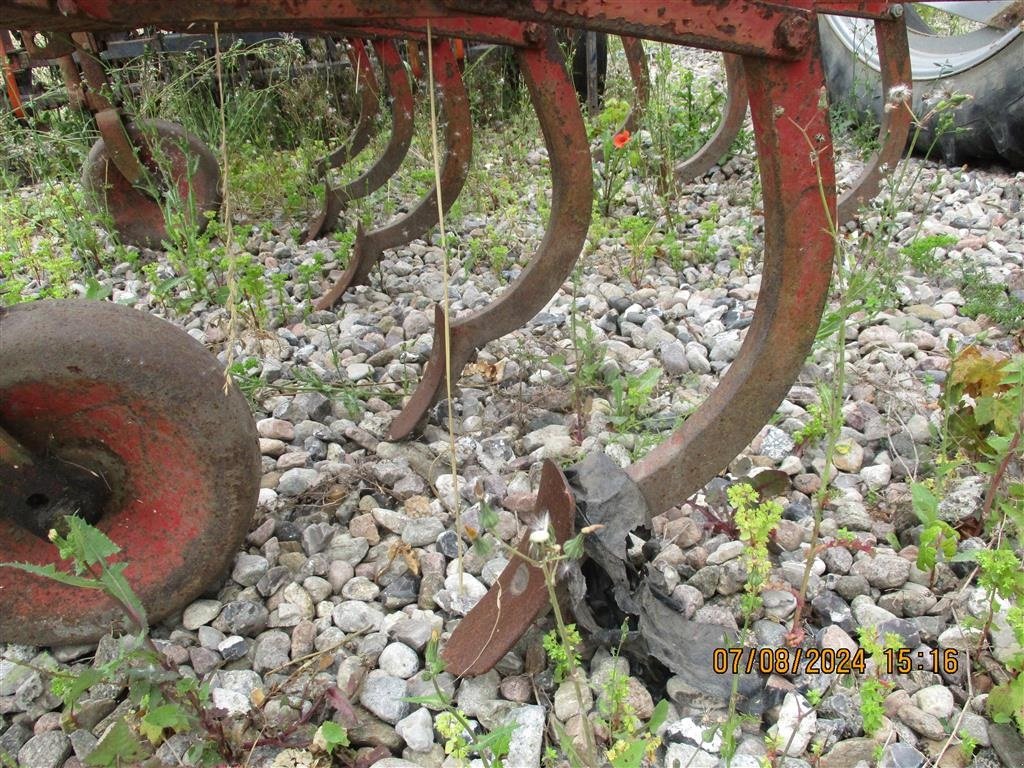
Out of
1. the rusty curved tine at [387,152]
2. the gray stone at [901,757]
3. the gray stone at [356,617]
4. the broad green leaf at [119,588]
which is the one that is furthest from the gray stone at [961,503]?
the rusty curved tine at [387,152]

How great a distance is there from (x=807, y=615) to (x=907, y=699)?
0.22 metres

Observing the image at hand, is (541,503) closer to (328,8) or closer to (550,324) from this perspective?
(328,8)

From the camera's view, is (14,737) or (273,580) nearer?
(14,737)

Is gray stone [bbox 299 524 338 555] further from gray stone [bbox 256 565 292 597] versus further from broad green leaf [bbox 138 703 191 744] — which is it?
broad green leaf [bbox 138 703 191 744]

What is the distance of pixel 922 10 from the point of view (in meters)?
5.48

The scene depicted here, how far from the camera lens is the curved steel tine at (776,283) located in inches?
49.8

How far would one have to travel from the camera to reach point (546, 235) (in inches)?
85.3

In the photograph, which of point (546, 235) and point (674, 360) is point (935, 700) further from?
point (546, 235)

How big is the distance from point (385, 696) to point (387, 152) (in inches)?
96.7

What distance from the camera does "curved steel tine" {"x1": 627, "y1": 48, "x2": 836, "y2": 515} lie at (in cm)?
126

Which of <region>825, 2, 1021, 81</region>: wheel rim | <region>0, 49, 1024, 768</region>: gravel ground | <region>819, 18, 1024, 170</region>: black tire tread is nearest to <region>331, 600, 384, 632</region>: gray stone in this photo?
<region>0, 49, 1024, 768</region>: gravel ground

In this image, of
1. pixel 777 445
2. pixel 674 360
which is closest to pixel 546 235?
pixel 674 360

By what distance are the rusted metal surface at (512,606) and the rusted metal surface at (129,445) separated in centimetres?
46

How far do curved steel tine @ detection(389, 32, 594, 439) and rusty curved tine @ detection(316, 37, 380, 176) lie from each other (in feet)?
4.82
